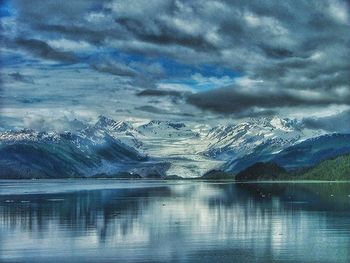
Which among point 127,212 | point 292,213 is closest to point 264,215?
point 292,213

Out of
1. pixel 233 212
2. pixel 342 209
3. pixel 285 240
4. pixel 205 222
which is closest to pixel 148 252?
pixel 285 240

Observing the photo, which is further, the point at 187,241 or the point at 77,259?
the point at 187,241

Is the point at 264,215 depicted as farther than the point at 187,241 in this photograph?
Yes

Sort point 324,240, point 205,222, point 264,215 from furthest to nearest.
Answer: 1. point 264,215
2. point 205,222
3. point 324,240

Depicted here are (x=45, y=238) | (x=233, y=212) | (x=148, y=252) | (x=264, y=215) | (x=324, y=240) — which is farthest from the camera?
(x=233, y=212)

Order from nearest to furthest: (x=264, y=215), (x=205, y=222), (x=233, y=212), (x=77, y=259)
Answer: (x=77, y=259)
(x=205, y=222)
(x=264, y=215)
(x=233, y=212)

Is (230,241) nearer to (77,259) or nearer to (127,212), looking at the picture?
(77,259)

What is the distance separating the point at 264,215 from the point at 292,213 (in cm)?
674

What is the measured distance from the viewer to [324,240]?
74.6 meters

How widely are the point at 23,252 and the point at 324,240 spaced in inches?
1318

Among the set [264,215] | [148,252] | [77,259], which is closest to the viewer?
[77,259]

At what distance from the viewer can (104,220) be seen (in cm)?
10625

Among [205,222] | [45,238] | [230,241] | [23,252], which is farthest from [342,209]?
[23,252]

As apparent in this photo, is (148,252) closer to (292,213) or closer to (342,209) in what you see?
(292,213)
